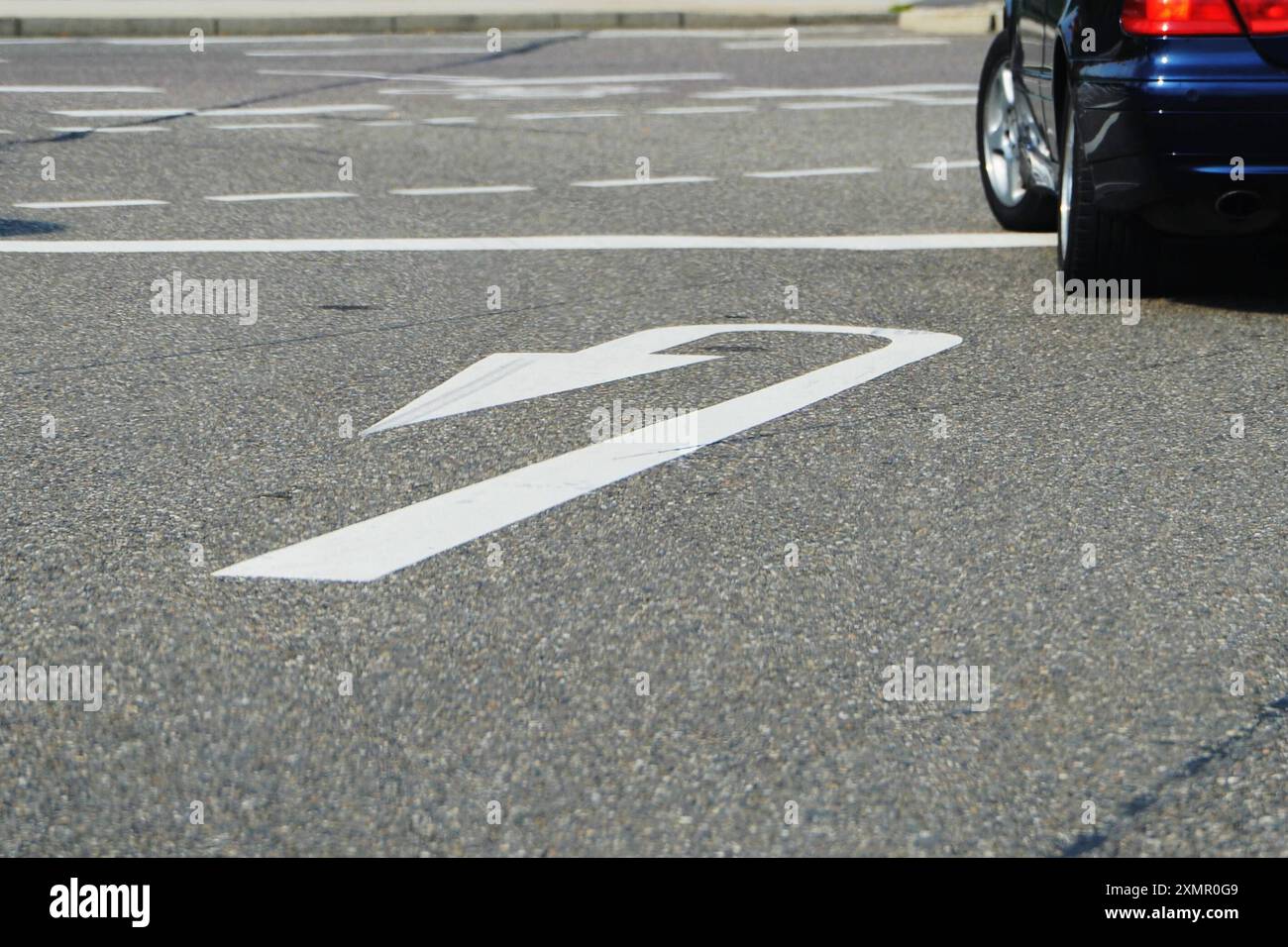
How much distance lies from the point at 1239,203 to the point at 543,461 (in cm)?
269

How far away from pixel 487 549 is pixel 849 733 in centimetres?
124

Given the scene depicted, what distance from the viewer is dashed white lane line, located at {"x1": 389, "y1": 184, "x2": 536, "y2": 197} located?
32.6ft

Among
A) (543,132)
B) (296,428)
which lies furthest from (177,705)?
(543,132)

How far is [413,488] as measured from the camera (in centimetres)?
499

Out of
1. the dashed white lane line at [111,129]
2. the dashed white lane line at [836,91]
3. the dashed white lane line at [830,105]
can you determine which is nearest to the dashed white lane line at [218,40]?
the dashed white lane line at [836,91]

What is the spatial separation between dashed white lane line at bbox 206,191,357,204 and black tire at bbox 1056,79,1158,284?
13.3 feet

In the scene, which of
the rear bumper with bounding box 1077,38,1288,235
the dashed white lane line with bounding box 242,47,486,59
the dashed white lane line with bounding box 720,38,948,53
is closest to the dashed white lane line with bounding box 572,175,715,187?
the rear bumper with bounding box 1077,38,1288,235

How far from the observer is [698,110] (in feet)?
43.3

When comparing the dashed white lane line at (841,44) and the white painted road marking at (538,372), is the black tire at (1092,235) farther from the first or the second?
the dashed white lane line at (841,44)

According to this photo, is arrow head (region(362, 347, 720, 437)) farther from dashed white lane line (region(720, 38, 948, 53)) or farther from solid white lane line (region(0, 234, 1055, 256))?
dashed white lane line (region(720, 38, 948, 53))

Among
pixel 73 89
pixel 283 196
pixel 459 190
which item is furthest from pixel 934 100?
pixel 73 89

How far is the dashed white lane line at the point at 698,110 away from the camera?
13031 mm
